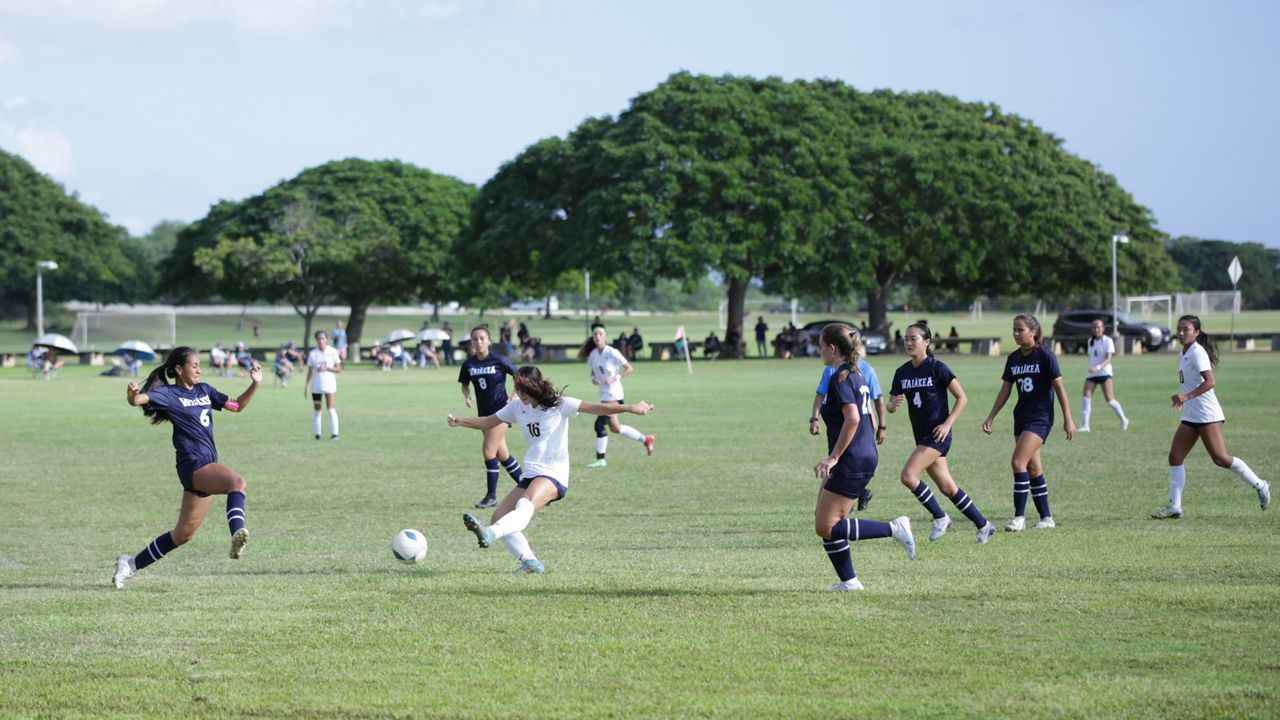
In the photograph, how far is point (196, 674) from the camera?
275 inches

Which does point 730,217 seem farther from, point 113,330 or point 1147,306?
point 113,330

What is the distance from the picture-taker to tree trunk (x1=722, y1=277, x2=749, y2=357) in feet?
181

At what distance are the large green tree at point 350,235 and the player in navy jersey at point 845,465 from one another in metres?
Result: 58.3

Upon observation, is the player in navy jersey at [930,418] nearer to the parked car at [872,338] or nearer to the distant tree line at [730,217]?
the distant tree line at [730,217]

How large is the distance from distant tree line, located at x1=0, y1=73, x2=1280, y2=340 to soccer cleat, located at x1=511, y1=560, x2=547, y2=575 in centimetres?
3869

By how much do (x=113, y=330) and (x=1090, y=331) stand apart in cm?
5381

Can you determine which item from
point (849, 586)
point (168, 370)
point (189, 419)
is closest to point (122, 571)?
point (189, 419)

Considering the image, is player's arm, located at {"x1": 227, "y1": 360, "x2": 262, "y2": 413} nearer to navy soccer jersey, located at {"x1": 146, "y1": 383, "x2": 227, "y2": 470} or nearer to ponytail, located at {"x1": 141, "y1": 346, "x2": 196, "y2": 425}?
navy soccer jersey, located at {"x1": 146, "y1": 383, "x2": 227, "y2": 470}

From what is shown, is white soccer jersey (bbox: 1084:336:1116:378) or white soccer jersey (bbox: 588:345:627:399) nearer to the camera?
white soccer jersey (bbox: 588:345:627:399)

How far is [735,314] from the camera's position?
187ft

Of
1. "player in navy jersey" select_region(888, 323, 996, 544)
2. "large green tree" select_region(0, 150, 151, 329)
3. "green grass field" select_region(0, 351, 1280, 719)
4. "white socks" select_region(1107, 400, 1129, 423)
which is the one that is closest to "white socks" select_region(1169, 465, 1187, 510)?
"green grass field" select_region(0, 351, 1280, 719)

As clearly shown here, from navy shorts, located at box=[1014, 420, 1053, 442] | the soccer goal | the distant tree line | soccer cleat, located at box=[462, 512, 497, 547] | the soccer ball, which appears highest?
the distant tree line

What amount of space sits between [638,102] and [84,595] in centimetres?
4873

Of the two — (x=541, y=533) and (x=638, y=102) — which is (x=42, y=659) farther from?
(x=638, y=102)
